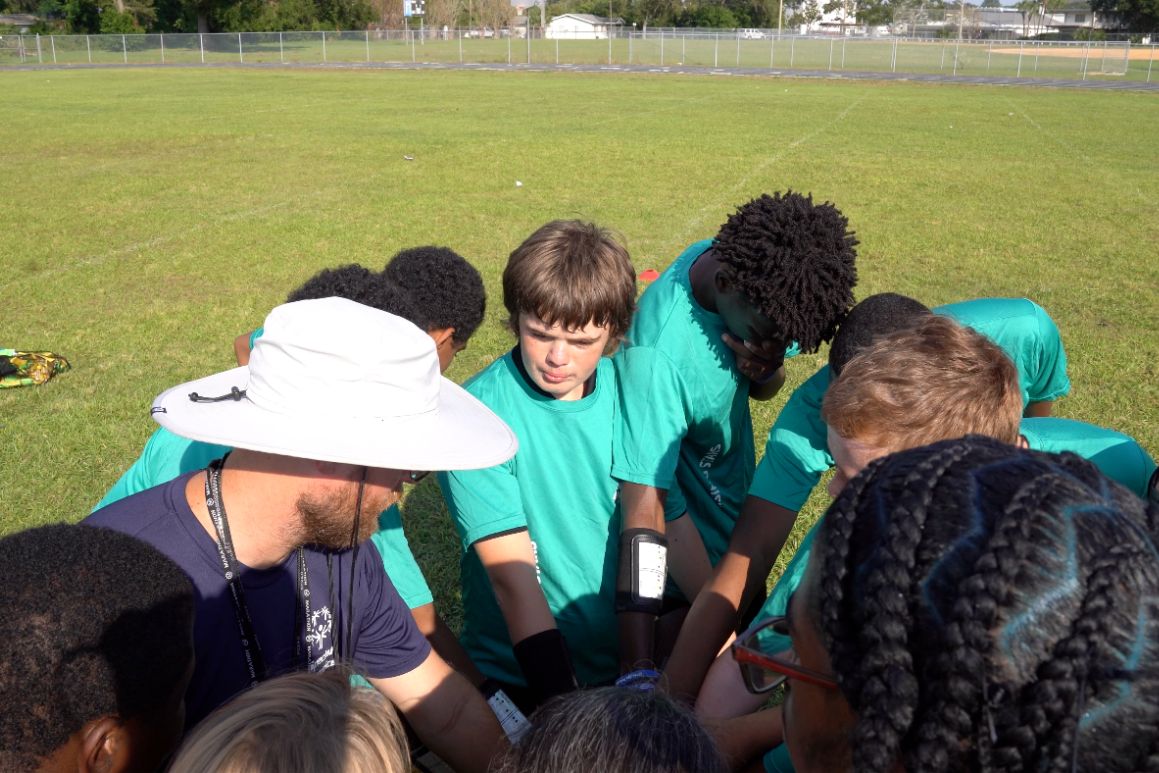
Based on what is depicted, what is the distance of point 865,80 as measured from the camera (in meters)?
41.2

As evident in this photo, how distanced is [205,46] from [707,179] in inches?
1880

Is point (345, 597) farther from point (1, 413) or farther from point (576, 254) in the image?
point (1, 413)

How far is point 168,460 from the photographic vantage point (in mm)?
2869

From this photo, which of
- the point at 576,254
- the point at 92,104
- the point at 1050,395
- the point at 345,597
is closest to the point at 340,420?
the point at 345,597

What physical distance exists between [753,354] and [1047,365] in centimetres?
119

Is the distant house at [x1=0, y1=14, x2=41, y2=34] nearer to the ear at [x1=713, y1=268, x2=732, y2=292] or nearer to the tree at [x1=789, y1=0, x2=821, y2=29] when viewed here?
the tree at [x1=789, y1=0, x2=821, y2=29]

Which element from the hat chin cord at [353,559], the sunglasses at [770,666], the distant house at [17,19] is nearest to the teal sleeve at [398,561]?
the hat chin cord at [353,559]

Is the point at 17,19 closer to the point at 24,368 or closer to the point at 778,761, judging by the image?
the point at 24,368

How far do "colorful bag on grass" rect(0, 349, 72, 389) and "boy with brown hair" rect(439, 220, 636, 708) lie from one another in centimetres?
479

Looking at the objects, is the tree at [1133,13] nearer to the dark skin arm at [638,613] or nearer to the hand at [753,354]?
the hand at [753,354]

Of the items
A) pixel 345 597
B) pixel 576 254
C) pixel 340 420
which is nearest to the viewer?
pixel 340 420

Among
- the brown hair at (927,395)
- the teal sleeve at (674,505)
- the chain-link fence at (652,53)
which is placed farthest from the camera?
the chain-link fence at (652,53)

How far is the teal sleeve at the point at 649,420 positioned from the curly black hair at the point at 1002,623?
1.92 m

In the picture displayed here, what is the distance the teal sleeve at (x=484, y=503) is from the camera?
9.56 feet
